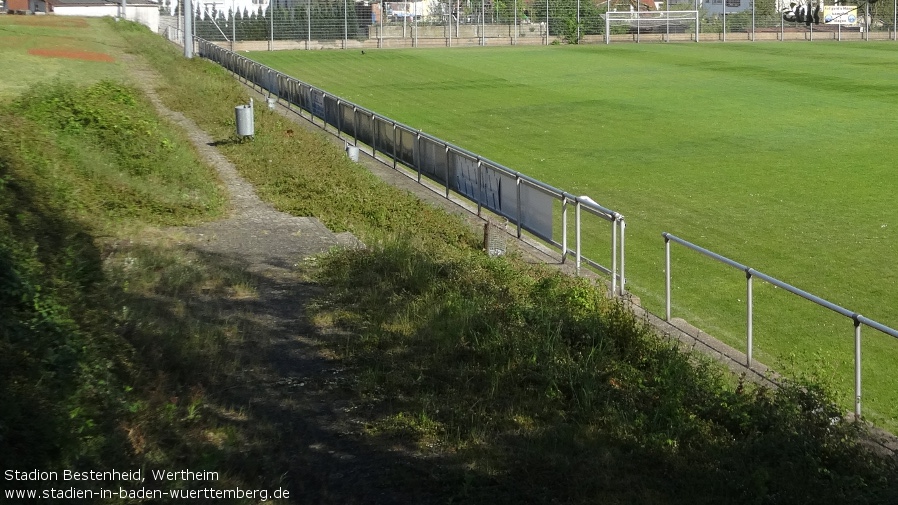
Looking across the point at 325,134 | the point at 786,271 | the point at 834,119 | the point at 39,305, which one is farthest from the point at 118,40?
the point at 39,305

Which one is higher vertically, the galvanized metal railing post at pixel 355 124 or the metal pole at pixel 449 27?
the metal pole at pixel 449 27

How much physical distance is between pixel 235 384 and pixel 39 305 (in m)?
1.57

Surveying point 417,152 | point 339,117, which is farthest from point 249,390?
point 339,117

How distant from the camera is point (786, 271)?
14547mm

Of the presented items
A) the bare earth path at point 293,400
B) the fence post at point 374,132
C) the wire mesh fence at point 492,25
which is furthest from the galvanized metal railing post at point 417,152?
the wire mesh fence at point 492,25

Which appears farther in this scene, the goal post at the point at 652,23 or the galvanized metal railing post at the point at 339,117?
the goal post at the point at 652,23

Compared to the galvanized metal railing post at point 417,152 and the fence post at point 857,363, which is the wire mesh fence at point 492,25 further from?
the fence post at point 857,363

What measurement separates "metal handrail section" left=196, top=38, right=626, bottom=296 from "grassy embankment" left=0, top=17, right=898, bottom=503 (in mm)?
974

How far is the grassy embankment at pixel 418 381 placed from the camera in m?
6.51

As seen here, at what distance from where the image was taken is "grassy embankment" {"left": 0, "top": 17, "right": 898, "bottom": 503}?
6508 mm

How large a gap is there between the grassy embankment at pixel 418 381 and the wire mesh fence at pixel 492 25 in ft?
182

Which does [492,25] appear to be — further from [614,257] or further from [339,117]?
[614,257]

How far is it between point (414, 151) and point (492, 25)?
57.1 metres

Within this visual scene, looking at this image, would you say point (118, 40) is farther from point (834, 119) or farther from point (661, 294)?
point (661, 294)
